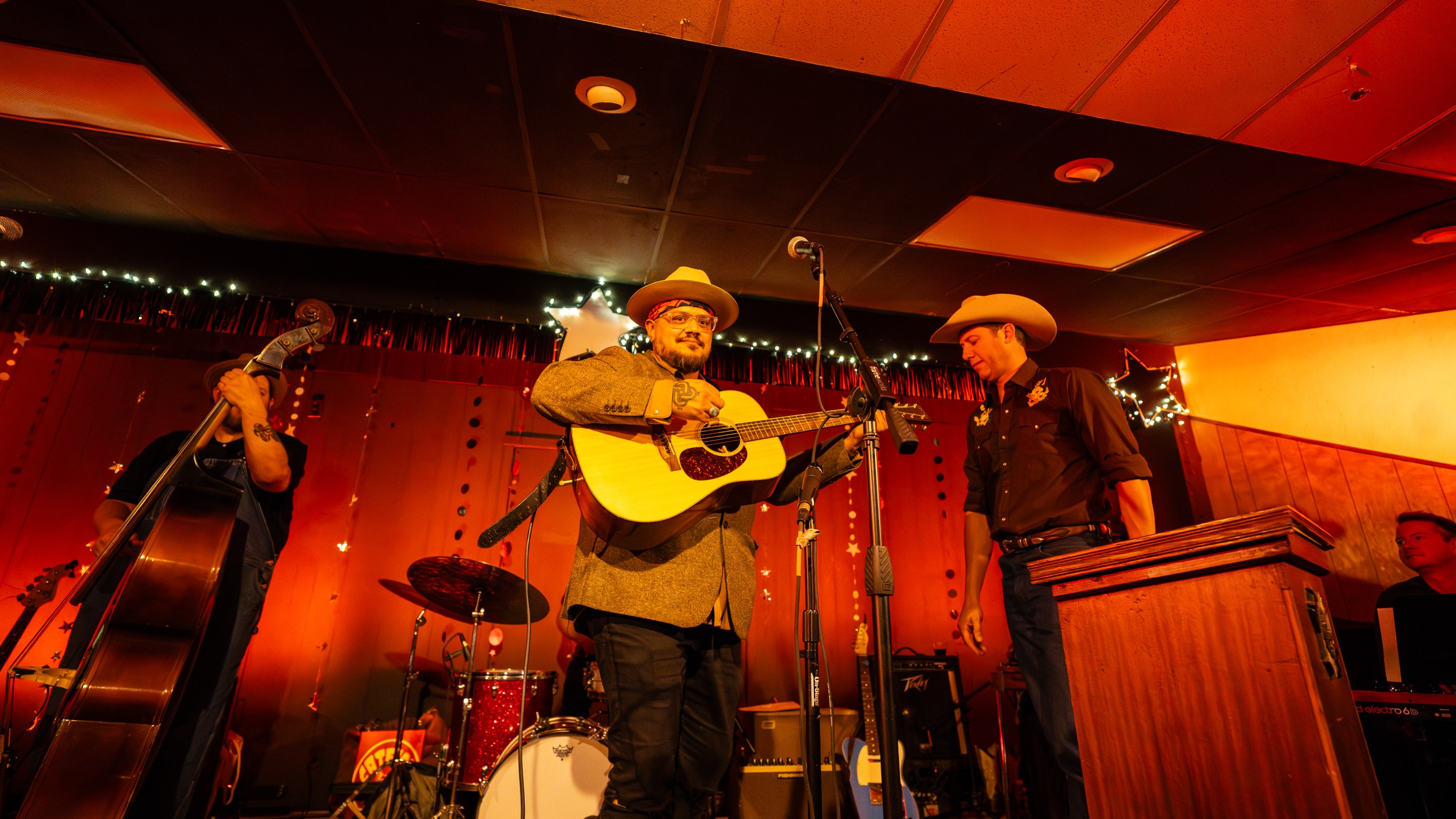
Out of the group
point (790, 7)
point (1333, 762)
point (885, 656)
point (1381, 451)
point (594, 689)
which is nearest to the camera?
point (1333, 762)

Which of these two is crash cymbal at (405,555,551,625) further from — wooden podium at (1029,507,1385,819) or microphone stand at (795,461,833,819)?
wooden podium at (1029,507,1385,819)

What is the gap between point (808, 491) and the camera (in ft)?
6.99

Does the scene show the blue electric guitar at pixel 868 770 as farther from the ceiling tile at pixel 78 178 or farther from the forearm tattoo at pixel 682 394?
the ceiling tile at pixel 78 178

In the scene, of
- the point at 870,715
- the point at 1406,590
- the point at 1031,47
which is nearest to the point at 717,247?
the point at 1031,47

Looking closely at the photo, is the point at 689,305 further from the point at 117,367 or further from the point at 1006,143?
the point at 117,367

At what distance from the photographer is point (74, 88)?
380 cm

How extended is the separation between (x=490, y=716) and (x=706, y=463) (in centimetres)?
231

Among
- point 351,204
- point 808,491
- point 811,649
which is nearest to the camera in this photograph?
point 811,649

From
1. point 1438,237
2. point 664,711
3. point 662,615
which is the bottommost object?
point 664,711

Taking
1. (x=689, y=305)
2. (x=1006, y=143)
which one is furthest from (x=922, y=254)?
(x=689, y=305)

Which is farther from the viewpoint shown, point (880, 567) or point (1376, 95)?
point (1376, 95)

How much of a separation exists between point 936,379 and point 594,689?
4.10 meters

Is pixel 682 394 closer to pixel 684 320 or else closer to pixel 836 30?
pixel 684 320

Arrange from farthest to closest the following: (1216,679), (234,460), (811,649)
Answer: (234,460) → (811,649) → (1216,679)
